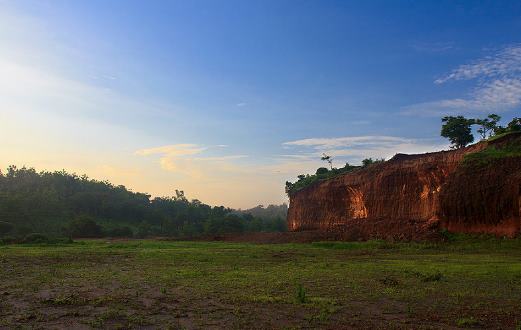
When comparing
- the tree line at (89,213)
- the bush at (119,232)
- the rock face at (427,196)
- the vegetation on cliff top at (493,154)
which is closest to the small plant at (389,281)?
the rock face at (427,196)

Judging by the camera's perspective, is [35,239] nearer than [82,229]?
Yes

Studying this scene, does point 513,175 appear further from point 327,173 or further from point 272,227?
point 272,227

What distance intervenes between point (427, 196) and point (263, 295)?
97.2 ft

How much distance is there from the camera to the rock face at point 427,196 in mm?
30094

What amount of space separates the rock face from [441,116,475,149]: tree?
27.0ft

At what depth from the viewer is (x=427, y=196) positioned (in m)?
38.6

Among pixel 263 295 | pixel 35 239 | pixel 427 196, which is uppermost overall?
pixel 427 196

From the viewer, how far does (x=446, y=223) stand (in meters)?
A: 33.6

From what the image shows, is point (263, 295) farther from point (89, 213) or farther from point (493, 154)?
point (89, 213)

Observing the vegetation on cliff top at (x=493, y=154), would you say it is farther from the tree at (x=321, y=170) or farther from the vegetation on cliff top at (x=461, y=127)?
the tree at (x=321, y=170)

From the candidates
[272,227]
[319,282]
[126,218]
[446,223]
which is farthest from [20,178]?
[319,282]

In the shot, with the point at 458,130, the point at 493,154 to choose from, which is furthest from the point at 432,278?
the point at 458,130

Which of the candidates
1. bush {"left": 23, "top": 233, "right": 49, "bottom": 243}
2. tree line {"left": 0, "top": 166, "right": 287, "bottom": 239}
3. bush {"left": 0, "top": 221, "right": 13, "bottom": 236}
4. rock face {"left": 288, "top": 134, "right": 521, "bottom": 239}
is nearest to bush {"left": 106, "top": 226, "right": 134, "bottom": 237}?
tree line {"left": 0, "top": 166, "right": 287, "bottom": 239}

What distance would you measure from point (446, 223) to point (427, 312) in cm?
2516
